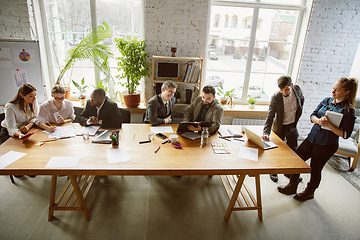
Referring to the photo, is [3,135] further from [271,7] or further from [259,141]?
[271,7]

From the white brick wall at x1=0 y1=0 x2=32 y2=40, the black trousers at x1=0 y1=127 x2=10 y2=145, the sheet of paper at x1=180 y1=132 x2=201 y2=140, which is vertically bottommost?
the black trousers at x1=0 y1=127 x2=10 y2=145

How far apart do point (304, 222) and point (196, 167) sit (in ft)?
5.12

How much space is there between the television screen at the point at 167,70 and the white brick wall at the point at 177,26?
0.90 ft

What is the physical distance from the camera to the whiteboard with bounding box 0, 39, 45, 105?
3926 mm

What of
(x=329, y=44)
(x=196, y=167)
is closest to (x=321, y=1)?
(x=329, y=44)

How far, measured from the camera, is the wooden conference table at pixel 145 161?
7.01 feet

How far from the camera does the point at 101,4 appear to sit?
423 centimetres

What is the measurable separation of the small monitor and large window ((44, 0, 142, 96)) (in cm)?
87

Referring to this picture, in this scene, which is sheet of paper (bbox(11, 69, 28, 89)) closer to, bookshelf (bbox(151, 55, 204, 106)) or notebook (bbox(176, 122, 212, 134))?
bookshelf (bbox(151, 55, 204, 106))

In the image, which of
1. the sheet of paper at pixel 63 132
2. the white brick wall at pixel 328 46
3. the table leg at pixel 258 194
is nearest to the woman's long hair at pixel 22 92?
the sheet of paper at pixel 63 132

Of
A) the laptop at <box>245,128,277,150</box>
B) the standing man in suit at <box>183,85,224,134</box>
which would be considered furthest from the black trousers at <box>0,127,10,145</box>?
the laptop at <box>245,128,277,150</box>

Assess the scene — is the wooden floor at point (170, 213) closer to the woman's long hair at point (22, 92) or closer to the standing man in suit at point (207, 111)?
the standing man in suit at point (207, 111)

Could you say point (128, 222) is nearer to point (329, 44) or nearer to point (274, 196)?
point (274, 196)

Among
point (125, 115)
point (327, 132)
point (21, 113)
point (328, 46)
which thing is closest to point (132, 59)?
point (125, 115)
